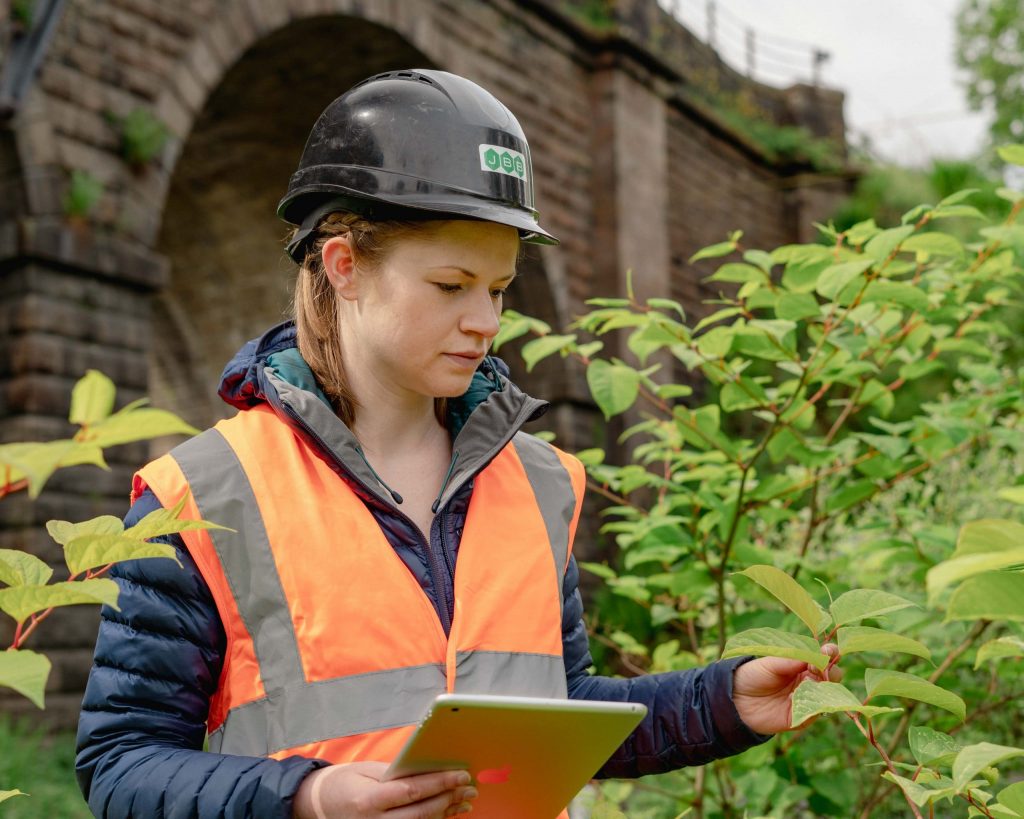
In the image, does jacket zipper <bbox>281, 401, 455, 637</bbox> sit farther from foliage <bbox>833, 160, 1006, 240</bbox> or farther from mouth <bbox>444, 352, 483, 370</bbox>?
foliage <bbox>833, 160, 1006, 240</bbox>


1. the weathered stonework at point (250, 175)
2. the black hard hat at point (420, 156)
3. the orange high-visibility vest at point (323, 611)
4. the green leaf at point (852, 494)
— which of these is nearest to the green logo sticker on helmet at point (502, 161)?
the black hard hat at point (420, 156)

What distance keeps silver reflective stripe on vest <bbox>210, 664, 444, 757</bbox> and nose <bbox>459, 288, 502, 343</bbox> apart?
1.46 ft

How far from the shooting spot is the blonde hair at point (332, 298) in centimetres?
158

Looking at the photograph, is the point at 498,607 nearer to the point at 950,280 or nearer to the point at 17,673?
the point at 17,673

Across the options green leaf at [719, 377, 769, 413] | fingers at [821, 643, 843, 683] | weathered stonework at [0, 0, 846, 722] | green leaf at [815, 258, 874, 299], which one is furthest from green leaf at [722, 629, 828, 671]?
weathered stonework at [0, 0, 846, 722]

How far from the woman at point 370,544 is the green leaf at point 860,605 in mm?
379

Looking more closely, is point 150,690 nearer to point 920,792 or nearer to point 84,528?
point 84,528

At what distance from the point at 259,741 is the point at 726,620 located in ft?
4.12

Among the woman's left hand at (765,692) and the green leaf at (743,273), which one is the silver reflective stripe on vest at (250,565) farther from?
the green leaf at (743,273)

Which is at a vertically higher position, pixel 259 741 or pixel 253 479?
pixel 253 479

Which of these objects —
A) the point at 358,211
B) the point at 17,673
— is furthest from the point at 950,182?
the point at 17,673

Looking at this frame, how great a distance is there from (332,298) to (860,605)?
3.06 feet

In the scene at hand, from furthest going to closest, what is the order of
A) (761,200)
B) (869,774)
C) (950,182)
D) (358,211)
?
1. (761,200)
2. (950,182)
3. (869,774)
4. (358,211)

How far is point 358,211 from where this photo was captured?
1.60m
